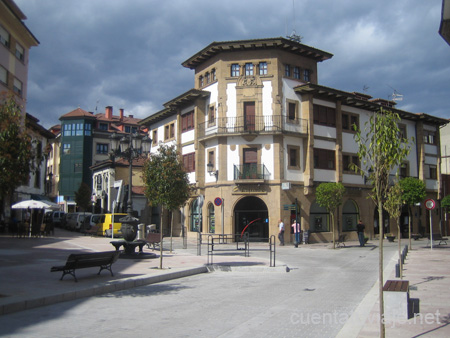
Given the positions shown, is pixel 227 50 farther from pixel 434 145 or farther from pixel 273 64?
pixel 434 145

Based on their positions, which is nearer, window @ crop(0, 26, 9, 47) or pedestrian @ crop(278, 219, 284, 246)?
window @ crop(0, 26, 9, 47)

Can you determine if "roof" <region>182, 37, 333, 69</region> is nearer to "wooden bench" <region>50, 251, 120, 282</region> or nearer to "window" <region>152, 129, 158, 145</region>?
"window" <region>152, 129, 158, 145</region>

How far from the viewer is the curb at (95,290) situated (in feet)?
27.9

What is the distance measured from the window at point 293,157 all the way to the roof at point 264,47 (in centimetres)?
722

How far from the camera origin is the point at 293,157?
1241 inches

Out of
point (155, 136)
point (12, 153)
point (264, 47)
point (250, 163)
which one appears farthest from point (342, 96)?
point (12, 153)

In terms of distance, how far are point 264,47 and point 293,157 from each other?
8.15 m

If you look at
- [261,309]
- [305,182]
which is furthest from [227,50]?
[261,309]

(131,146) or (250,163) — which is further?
(250,163)

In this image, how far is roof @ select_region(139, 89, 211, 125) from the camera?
33.5 metres

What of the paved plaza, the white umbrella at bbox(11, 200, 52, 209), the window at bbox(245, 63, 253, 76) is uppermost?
the window at bbox(245, 63, 253, 76)

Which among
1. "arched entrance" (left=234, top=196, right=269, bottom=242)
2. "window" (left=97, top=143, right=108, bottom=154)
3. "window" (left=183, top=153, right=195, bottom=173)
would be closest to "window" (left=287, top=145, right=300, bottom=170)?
"arched entrance" (left=234, top=196, right=269, bottom=242)

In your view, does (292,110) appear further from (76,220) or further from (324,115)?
(76,220)

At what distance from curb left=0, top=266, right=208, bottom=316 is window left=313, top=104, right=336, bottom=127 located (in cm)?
2072
